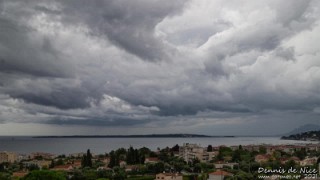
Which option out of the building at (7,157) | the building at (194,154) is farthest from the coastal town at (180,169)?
the building at (7,157)

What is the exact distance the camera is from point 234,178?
44.3m

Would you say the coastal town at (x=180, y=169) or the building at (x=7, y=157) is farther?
the building at (x=7, y=157)

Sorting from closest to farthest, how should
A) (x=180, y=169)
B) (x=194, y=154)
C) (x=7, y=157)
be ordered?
1. (x=180, y=169)
2. (x=194, y=154)
3. (x=7, y=157)

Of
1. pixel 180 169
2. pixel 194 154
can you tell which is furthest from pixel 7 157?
pixel 180 169

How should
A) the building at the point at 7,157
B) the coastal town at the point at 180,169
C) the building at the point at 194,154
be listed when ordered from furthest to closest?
the building at the point at 7,157 < the building at the point at 194,154 < the coastal town at the point at 180,169

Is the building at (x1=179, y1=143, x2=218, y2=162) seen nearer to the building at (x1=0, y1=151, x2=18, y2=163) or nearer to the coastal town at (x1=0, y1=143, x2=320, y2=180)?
the coastal town at (x1=0, y1=143, x2=320, y2=180)

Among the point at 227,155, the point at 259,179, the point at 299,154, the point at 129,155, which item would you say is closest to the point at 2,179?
the point at 259,179

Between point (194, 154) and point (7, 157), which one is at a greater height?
point (194, 154)

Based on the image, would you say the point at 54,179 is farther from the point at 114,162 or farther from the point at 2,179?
the point at 114,162

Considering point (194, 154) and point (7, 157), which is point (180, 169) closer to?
point (194, 154)

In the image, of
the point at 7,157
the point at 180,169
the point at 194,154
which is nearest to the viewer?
the point at 180,169

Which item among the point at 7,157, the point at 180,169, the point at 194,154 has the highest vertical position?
the point at 194,154

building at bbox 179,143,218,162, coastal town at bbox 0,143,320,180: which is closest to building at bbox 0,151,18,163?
coastal town at bbox 0,143,320,180

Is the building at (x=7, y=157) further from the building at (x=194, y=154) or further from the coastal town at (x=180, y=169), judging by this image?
the building at (x=194, y=154)
